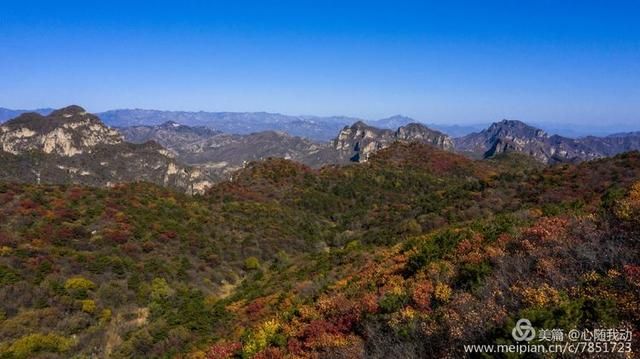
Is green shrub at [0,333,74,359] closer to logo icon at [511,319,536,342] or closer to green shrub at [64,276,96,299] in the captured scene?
green shrub at [64,276,96,299]

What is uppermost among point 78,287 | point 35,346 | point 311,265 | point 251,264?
point 311,265

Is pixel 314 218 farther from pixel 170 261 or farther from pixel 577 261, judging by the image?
pixel 577 261

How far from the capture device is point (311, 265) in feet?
101

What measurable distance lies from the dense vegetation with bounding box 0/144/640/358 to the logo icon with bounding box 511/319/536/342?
0.47 feet

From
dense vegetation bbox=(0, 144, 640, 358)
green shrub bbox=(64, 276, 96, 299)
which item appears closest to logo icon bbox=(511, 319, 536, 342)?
dense vegetation bbox=(0, 144, 640, 358)

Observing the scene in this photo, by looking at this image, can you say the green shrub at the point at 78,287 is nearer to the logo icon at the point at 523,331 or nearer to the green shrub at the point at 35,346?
the green shrub at the point at 35,346

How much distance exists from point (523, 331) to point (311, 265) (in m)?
24.4

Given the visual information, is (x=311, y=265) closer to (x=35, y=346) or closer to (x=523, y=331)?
(x=35, y=346)

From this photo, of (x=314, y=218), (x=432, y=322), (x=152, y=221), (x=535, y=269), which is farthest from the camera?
(x=314, y=218)

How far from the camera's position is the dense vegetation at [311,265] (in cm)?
934

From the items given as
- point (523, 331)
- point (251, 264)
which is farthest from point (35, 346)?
point (523, 331)

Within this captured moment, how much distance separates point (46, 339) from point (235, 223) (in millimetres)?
30261

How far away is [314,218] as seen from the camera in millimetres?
63875

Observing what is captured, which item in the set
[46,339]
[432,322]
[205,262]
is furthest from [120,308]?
[432,322]
